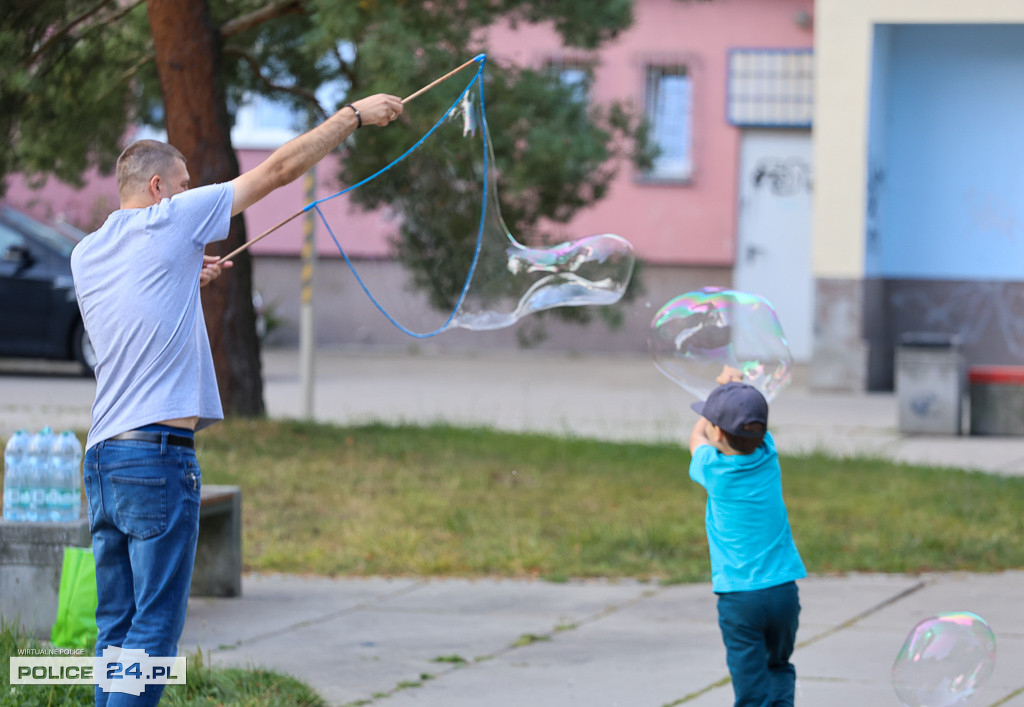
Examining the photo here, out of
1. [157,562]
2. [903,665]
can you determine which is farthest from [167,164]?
[903,665]

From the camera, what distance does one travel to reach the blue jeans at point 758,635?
3.91 metres

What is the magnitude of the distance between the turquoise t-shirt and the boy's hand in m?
0.50

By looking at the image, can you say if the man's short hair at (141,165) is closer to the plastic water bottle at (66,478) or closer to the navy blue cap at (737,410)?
the navy blue cap at (737,410)

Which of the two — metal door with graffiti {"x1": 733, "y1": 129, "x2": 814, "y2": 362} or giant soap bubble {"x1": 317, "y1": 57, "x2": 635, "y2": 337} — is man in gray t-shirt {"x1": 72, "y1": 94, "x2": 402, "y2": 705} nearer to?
giant soap bubble {"x1": 317, "y1": 57, "x2": 635, "y2": 337}

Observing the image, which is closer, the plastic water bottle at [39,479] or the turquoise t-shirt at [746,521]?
the turquoise t-shirt at [746,521]

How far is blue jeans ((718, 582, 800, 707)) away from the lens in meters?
3.91

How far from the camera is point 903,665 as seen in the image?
4102 millimetres

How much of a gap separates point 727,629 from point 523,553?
3384mm

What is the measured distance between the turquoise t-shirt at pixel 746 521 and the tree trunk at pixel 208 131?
5686 mm

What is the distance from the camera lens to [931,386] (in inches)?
494

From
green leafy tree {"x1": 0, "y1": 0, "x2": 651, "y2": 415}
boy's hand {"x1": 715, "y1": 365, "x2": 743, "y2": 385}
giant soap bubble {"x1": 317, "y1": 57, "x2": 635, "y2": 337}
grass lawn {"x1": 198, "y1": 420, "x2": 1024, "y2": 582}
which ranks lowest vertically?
grass lawn {"x1": 198, "y1": 420, "x2": 1024, "y2": 582}

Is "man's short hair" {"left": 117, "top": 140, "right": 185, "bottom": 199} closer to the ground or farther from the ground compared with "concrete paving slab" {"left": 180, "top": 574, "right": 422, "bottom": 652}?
farther from the ground

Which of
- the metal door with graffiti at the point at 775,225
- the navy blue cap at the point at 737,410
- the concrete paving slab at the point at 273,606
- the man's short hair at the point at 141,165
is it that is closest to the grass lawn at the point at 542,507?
the concrete paving slab at the point at 273,606

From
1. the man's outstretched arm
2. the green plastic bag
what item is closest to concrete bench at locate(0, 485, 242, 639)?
the green plastic bag
